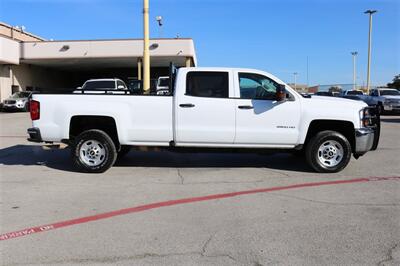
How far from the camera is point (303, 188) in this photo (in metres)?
7.19

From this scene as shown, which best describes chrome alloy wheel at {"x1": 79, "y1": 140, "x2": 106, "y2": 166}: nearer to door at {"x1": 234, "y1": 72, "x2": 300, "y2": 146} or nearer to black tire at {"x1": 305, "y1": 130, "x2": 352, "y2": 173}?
door at {"x1": 234, "y1": 72, "x2": 300, "y2": 146}

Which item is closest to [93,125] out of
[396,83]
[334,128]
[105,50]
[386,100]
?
[334,128]

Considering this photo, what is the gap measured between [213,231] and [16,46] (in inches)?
1435

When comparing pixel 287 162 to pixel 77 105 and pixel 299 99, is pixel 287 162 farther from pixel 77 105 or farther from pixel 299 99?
pixel 77 105

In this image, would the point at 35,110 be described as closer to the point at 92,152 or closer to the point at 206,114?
the point at 92,152

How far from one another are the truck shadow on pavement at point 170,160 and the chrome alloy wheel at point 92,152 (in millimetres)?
474

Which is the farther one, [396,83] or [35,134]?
[396,83]

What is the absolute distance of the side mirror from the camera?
8141 mm

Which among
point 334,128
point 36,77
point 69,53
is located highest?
point 69,53

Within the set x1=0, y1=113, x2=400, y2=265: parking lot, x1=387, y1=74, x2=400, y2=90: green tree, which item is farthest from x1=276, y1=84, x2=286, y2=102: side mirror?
x1=387, y1=74, x2=400, y2=90: green tree

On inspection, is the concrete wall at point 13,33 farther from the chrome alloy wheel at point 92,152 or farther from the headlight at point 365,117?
the headlight at point 365,117

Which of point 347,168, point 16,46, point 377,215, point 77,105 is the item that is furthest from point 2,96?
point 377,215

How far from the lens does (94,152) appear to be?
27.7 ft

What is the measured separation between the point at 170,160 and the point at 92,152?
6.46ft
